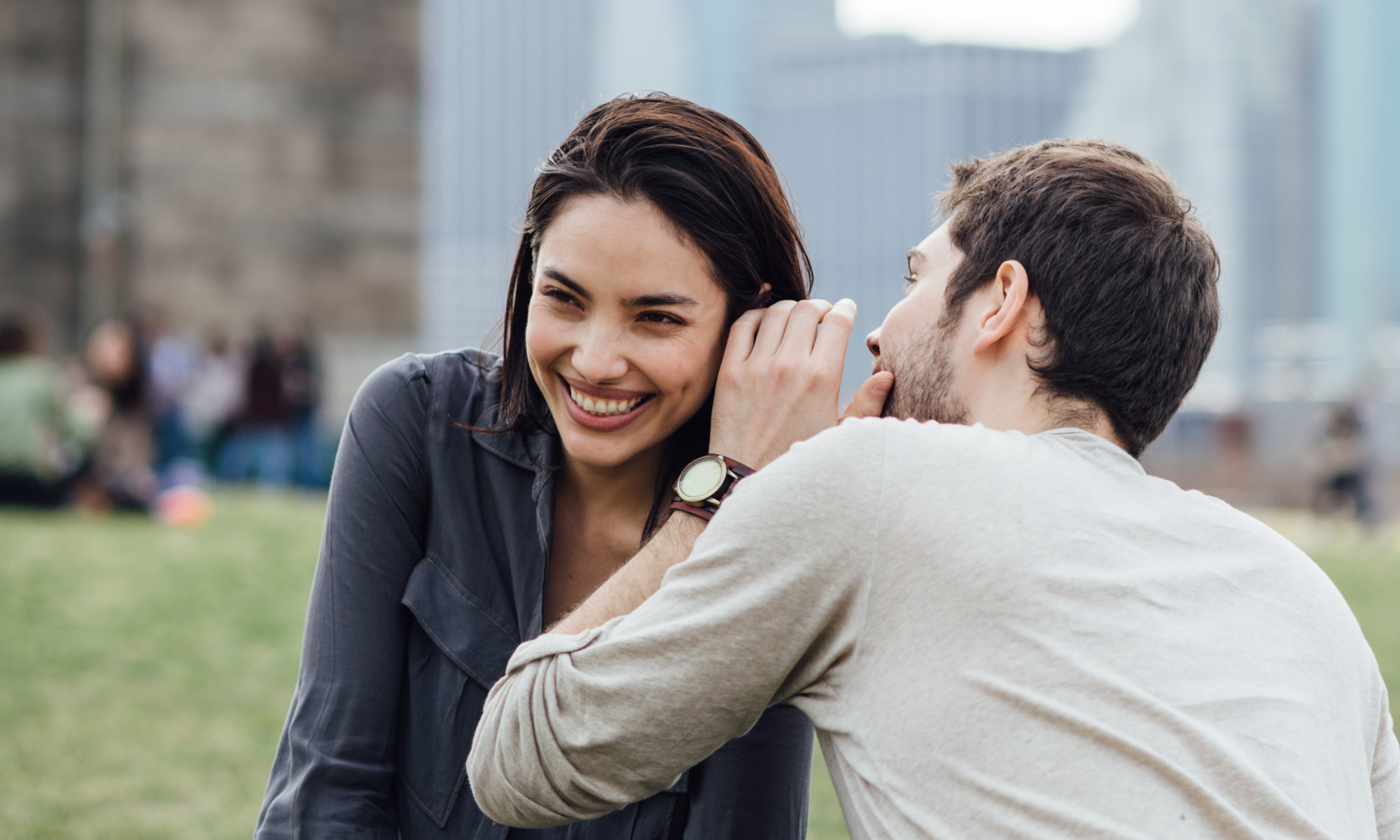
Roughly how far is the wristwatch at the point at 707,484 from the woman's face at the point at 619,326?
0.35m

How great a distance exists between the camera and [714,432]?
221 centimetres

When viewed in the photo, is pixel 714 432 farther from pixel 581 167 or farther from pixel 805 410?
pixel 581 167

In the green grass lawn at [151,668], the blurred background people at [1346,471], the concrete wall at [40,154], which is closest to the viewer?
the green grass lawn at [151,668]

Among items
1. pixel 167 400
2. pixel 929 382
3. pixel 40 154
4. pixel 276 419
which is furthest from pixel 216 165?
pixel 929 382

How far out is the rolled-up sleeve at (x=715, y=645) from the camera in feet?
5.35

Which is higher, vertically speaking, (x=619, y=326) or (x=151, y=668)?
(x=619, y=326)

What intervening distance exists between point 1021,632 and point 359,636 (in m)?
1.26

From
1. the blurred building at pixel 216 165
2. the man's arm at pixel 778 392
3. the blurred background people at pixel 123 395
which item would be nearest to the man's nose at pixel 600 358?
the man's arm at pixel 778 392

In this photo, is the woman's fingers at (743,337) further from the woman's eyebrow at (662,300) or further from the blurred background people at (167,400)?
the blurred background people at (167,400)

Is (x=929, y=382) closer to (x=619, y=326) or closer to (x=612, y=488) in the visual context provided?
(x=619, y=326)

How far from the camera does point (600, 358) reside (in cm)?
235

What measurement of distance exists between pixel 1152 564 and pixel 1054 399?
331mm

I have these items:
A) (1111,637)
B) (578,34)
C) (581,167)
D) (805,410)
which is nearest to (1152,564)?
(1111,637)

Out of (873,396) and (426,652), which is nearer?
(873,396)
